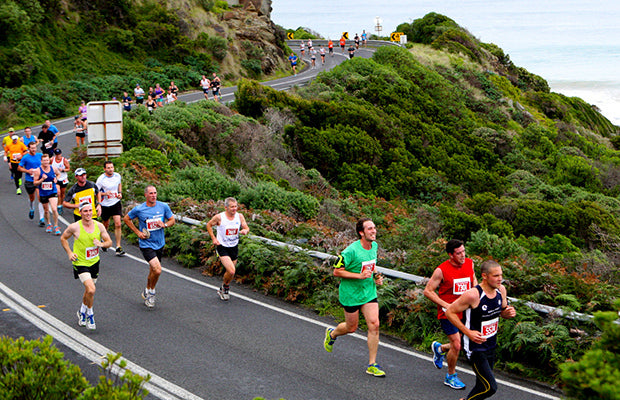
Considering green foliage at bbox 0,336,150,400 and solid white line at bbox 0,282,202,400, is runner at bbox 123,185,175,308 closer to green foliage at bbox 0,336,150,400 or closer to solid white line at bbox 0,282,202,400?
solid white line at bbox 0,282,202,400

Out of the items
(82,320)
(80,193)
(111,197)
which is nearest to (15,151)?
(111,197)

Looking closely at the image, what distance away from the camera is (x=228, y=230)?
10.8 metres

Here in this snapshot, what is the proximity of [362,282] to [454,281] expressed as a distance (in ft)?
3.88

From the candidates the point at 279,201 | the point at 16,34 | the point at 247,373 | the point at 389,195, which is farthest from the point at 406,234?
the point at 16,34

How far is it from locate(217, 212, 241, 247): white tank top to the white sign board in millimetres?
10087

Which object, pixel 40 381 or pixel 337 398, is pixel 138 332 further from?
pixel 40 381

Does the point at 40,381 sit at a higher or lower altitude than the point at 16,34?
lower

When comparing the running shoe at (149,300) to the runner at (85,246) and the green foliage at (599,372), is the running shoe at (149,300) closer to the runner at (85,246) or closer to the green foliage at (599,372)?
the runner at (85,246)

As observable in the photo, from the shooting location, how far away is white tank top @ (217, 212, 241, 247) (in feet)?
35.2

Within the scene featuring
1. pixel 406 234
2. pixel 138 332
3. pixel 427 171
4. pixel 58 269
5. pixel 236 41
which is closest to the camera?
pixel 138 332

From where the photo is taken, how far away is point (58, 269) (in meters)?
12.8

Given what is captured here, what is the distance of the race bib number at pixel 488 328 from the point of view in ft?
21.4

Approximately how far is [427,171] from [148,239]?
2117 centimetres

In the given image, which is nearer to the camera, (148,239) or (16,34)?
(148,239)
